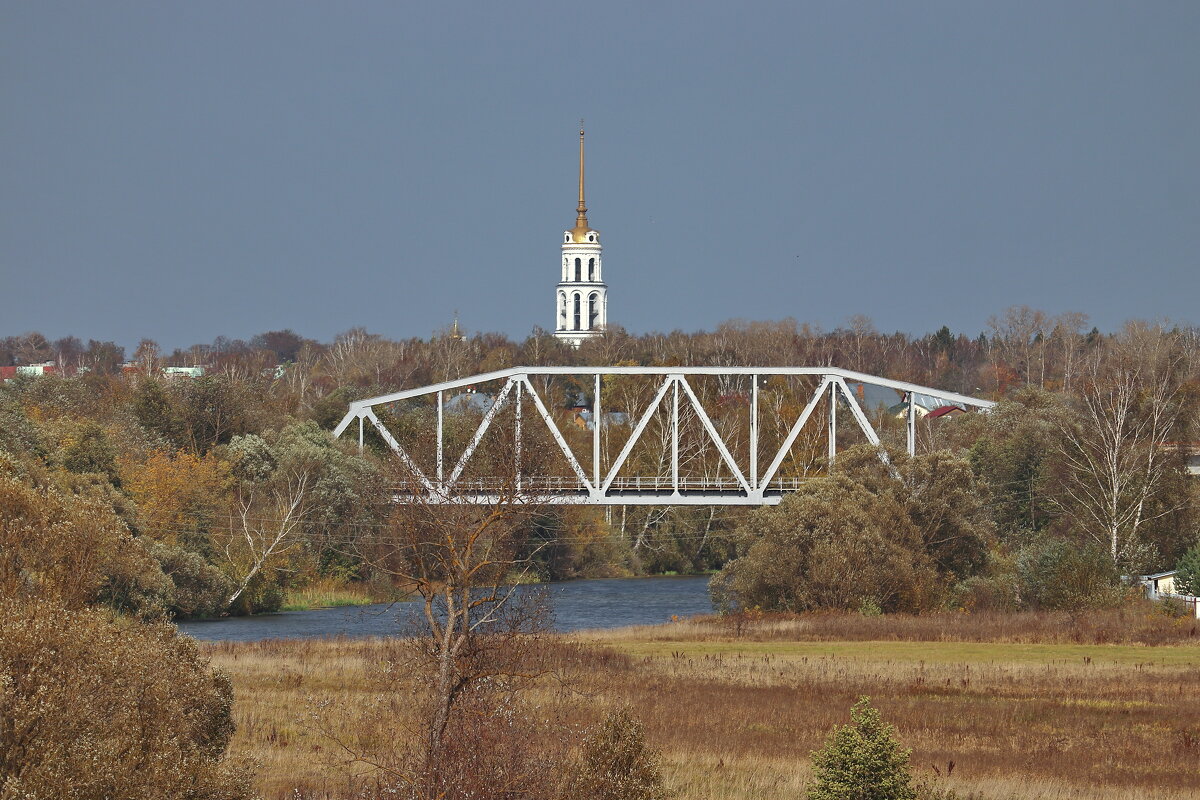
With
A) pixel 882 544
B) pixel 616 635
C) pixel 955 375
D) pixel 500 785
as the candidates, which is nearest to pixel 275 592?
pixel 616 635

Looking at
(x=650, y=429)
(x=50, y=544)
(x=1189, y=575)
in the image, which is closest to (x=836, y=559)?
(x=1189, y=575)

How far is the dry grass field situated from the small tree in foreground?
19.5ft

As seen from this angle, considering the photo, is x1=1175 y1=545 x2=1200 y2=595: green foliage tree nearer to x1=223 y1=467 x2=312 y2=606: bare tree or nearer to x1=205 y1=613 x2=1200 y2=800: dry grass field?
x1=205 y1=613 x2=1200 y2=800: dry grass field

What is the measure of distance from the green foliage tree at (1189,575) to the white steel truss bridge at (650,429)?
13397 mm

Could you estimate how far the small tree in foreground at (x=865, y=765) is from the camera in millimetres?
21078

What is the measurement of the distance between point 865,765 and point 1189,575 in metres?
40.7

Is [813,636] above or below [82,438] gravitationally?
below

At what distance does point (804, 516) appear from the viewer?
5925cm

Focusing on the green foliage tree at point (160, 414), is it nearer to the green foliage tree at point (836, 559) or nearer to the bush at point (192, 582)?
the bush at point (192, 582)

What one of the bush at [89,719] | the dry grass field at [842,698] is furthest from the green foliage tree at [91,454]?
the bush at [89,719]

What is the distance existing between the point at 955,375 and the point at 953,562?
4679 inches

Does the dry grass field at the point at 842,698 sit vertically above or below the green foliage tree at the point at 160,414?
below

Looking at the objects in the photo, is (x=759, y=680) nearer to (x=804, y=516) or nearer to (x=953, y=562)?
(x=804, y=516)

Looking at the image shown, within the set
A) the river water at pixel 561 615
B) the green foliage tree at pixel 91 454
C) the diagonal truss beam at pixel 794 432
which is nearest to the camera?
the river water at pixel 561 615
